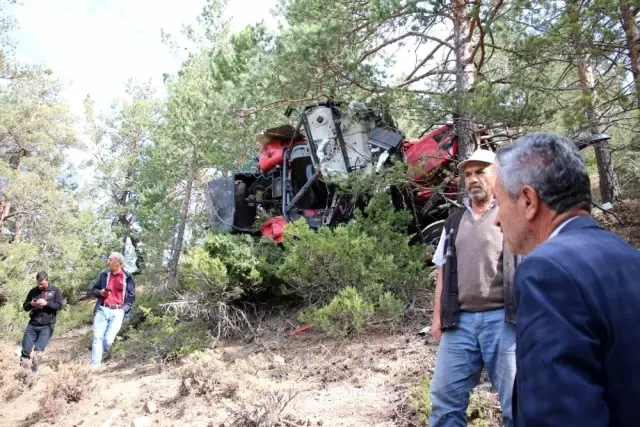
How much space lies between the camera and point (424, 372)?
4.99 meters

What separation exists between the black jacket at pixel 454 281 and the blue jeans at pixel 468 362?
0.19 ft

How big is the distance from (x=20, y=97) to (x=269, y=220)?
562 inches

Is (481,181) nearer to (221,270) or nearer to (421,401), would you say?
(421,401)

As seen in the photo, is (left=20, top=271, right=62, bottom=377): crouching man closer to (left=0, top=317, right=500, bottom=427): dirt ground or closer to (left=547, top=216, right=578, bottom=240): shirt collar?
(left=0, top=317, right=500, bottom=427): dirt ground

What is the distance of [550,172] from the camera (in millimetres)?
1375

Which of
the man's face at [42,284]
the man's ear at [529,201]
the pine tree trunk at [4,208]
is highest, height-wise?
the pine tree trunk at [4,208]

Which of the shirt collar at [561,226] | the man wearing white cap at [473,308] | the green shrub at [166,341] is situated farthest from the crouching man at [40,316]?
the shirt collar at [561,226]

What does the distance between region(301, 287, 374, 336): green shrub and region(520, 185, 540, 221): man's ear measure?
514cm

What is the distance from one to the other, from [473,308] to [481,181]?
80cm

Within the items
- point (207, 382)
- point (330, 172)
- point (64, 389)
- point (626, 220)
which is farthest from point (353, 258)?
point (626, 220)

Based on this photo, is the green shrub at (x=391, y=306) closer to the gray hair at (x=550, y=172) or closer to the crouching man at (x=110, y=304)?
the crouching man at (x=110, y=304)

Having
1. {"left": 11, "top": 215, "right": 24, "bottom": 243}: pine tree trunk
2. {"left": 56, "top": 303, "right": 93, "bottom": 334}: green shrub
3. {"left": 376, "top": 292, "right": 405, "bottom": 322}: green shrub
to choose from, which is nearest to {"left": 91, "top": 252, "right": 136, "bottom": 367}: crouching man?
{"left": 376, "top": 292, "right": 405, "bottom": 322}: green shrub

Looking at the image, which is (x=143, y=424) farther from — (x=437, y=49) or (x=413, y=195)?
(x=437, y=49)

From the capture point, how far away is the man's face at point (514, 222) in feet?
4.72
